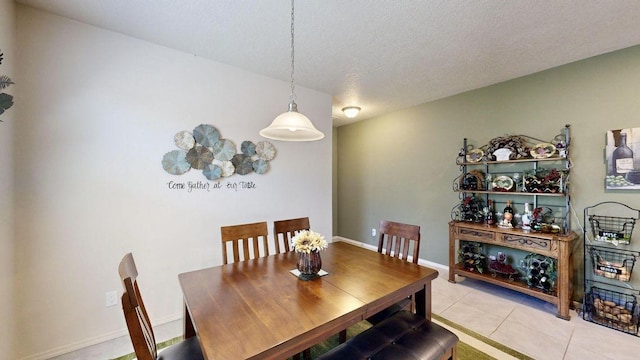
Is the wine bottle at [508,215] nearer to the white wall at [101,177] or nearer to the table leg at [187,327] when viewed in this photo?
the white wall at [101,177]

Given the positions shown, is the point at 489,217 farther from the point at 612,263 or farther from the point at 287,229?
the point at 287,229

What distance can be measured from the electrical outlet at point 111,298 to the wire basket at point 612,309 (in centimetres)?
429

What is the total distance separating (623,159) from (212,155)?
3979 millimetres

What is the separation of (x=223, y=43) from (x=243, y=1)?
0.63m

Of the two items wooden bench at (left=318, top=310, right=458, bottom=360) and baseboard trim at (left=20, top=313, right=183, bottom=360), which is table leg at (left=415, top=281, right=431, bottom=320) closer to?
wooden bench at (left=318, top=310, right=458, bottom=360)

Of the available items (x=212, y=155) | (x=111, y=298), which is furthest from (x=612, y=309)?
(x=111, y=298)

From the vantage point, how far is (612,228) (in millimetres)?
2445

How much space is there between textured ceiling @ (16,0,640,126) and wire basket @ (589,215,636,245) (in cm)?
163

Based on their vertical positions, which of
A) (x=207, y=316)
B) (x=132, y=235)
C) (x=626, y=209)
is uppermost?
(x=626, y=209)

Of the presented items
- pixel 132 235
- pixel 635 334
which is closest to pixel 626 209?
pixel 635 334

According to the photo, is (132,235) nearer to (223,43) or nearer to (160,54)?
(160,54)

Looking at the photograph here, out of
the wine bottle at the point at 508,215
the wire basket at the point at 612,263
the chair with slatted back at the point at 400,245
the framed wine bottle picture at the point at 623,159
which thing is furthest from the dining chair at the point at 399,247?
the framed wine bottle picture at the point at 623,159

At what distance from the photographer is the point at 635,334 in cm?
212

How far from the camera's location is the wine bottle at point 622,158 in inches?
92.0
